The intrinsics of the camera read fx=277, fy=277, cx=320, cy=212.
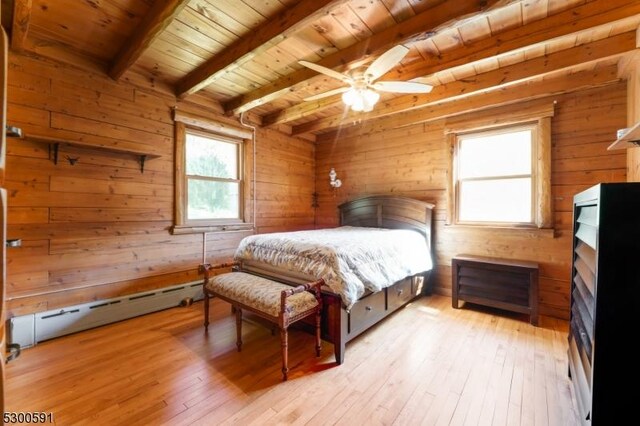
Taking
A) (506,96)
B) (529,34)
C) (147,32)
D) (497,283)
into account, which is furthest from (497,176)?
(147,32)

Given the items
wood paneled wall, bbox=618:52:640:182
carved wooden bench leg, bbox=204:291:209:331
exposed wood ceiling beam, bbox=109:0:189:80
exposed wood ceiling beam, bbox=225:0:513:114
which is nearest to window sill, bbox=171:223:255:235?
carved wooden bench leg, bbox=204:291:209:331

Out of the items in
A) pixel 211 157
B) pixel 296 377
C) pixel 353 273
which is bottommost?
pixel 296 377

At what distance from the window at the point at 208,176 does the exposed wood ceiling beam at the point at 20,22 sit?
133cm

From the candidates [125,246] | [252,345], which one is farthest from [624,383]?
→ [125,246]

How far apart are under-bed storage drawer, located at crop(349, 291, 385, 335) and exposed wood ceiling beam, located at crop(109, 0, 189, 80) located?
8.51 ft

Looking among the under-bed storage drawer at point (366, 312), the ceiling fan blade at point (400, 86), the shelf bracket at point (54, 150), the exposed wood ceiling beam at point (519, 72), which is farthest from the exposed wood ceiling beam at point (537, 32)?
the shelf bracket at point (54, 150)

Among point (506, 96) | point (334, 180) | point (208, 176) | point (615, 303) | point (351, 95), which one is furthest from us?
point (334, 180)

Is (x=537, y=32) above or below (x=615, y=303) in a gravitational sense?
above

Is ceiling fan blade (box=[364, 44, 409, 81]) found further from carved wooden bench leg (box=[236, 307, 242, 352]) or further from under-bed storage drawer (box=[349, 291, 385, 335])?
carved wooden bench leg (box=[236, 307, 242, 352])

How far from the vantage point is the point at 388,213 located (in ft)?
13.8

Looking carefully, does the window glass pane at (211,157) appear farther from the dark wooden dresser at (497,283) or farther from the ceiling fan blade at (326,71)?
the dark wooden dresser at (497,283)

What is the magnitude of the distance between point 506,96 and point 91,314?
510 centimetres

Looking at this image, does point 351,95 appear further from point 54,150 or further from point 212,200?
point 54,150

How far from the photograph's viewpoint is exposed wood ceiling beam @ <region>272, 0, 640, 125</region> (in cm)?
195
